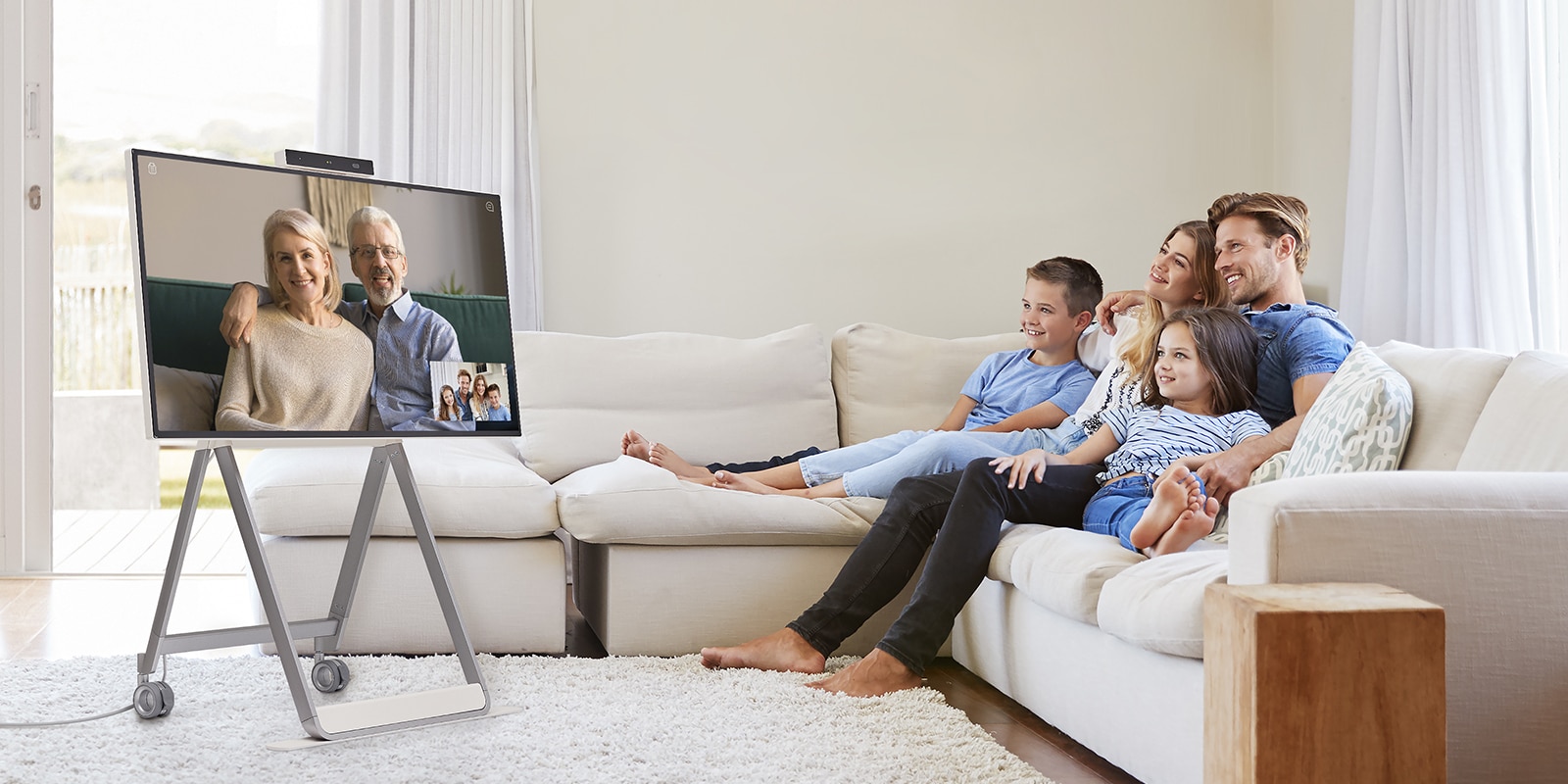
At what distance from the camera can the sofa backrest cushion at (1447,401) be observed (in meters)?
1.81

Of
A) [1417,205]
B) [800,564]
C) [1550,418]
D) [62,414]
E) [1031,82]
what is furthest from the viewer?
[1031,82]

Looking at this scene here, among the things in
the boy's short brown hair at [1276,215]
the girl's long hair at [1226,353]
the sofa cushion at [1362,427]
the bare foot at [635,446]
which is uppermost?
the boy's short brown hair at [1276,215]

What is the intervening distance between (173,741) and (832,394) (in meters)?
1.88

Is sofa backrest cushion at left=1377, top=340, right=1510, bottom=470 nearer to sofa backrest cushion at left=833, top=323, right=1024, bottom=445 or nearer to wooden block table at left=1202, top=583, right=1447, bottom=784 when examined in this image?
wooden block table at left=1202, top=583, right=1447, bottom=784

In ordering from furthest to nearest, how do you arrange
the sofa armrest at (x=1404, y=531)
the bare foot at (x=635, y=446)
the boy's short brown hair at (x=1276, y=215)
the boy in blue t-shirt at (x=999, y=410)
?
the bare foot at (x=635, y=446) < the boy in blue t-shirt at (x=999, y=410) < the boy's short brown hair at (x=1276, y=215) < the sofa armrest at (x=1404, y=531)

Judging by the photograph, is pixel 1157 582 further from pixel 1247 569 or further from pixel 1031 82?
pixel 1031 82

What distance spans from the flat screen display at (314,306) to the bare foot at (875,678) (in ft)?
2.64

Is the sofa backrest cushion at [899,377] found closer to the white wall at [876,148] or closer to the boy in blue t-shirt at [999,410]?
the boy in blue t-shirt at [999,410]

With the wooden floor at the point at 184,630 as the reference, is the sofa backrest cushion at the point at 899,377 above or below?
above

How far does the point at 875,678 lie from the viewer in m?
2.14

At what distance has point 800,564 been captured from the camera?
262 centimetres

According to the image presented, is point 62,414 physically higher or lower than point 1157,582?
higher

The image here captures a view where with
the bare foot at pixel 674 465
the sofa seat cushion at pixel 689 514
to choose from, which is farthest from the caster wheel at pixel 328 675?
the bare foot at pixel 674 465

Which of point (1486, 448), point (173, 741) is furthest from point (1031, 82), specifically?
point (173, 741)
